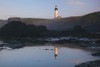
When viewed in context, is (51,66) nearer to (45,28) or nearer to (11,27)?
(11,27)

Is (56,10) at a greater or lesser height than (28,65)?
greater

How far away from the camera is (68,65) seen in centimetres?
1149

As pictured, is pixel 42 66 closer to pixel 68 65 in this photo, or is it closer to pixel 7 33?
pixel 68 65

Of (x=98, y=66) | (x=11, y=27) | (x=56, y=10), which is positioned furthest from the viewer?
(x=56, y=10)

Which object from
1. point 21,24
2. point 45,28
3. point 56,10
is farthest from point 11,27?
point 56,10

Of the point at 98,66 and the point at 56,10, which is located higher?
the point at 56,10

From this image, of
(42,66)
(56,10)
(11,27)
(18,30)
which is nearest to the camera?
(42,66)

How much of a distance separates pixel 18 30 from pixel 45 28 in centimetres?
1361

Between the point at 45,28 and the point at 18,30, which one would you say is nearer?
the point at 18,30

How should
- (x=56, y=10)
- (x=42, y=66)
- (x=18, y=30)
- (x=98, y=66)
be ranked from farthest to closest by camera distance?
(x=56, y=10) < (x=18, y=30) < (x=42, y=66) < (x=98, y=66)

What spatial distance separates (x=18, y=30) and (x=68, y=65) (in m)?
49.7

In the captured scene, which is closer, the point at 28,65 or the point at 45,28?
the point at 28,65

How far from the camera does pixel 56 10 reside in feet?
253

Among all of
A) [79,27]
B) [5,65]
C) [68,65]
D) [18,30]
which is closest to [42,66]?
[68,65]
